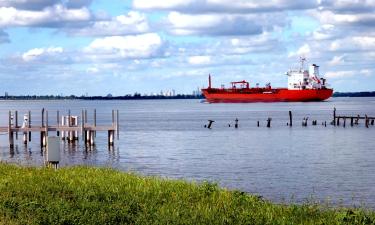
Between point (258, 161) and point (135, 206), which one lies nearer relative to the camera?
point (135, 206)

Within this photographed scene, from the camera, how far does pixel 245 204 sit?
19.5 metres

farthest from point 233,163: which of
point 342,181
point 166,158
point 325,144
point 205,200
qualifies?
point 205,200

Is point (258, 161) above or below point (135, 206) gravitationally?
below

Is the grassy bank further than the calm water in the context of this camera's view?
No

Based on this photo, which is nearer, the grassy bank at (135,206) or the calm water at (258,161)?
the grassy bank at (135,206)

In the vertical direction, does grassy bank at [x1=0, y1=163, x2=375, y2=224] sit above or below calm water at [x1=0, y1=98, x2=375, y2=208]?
above

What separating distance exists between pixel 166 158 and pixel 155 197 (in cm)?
2875

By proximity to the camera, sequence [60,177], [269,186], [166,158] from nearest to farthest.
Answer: [60,177] → [269,186] → [166,158]

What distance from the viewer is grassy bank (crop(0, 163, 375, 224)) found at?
1627 cm

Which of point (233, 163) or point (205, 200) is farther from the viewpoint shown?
point (233, 163)

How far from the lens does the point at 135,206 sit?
59.3ft

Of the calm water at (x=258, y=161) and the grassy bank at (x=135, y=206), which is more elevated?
the grassy bank at (x=135, y=206)

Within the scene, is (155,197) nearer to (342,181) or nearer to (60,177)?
(60,177)

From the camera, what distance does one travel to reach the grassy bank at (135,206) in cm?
1627
